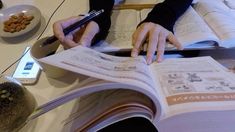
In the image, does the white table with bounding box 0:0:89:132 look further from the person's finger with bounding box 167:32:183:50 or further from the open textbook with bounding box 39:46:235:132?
the person's finger with bounding box 167:32:183:50

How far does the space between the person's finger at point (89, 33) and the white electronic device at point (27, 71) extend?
0.13 m

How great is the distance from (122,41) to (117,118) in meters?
0.28

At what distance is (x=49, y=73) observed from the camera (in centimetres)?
58

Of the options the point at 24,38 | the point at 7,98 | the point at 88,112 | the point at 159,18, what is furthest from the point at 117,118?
the point at 24,38

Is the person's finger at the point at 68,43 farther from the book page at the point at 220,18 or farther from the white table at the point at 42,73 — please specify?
the book page at the point at 220,18

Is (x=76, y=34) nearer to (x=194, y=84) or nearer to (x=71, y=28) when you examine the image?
(x=71, y=28)

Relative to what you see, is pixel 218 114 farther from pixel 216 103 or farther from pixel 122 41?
pixel 122 41

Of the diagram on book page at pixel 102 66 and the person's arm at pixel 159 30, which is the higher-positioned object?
the diagram on book page at pixel 102 66

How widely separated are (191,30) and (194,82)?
0.60 feet

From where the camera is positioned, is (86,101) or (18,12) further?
(18,12)

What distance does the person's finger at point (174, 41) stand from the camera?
0.55 m

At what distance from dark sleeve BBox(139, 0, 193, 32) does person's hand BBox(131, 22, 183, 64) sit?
0.02 metres

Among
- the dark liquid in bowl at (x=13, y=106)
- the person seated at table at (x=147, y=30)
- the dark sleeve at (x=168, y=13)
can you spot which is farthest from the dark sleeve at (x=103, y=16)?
the dark liquid in bowl at (x=13, y=106)

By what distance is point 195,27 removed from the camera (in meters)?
0.59
